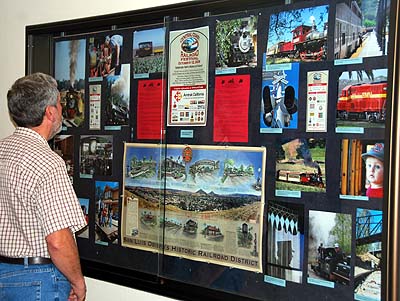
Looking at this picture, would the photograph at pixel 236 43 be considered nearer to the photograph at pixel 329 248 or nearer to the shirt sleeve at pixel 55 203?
the photograph at pixel 329 248

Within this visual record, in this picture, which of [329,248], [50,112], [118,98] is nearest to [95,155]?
[118,98]

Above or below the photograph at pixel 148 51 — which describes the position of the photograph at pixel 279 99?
below

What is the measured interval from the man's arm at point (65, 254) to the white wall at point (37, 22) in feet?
1.64

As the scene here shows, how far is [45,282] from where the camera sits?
2391 millimetres

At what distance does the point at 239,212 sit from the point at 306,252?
1.16 feet

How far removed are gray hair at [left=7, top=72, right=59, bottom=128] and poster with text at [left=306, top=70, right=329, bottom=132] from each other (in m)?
1.10

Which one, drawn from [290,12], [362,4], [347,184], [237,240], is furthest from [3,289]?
[362,4]

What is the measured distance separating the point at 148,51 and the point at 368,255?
4.74ft

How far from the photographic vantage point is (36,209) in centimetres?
229

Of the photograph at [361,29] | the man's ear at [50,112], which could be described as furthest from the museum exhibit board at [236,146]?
the man's ear at [50,112]

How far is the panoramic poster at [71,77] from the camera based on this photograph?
10.3 feet

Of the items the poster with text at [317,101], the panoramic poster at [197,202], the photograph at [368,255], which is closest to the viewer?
the photograph at [368,255]

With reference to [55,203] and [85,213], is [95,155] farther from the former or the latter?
[55,203]

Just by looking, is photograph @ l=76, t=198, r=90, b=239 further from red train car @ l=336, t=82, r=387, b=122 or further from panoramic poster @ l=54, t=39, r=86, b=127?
red train car @ l=336, t=82, r=387, b=122
